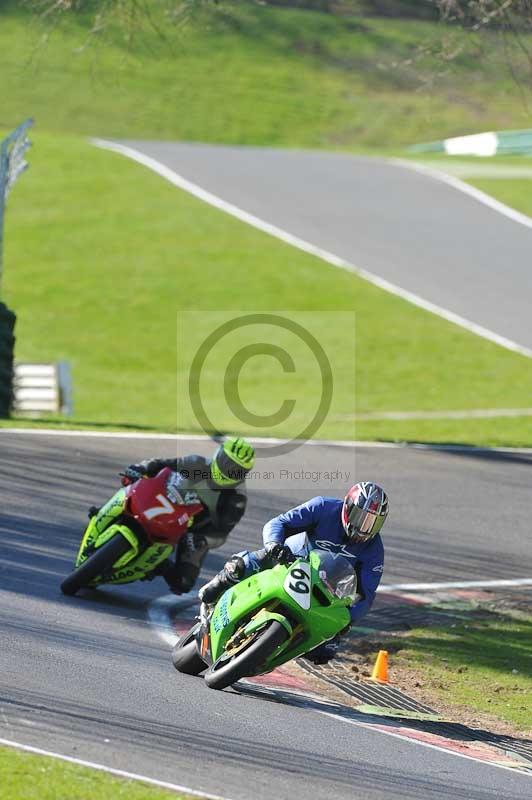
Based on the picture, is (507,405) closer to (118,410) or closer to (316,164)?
(118,410)

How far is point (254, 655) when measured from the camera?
26.9ft

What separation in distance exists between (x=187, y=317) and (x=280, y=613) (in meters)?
21.3

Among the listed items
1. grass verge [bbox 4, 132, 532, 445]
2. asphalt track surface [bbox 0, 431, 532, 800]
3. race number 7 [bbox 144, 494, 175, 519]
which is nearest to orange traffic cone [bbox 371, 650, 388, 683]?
asphalt track surface [bbox 0, 431, 532, 800]

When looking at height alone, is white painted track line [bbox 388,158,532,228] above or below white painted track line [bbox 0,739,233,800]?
below

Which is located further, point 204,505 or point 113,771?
point 204,505

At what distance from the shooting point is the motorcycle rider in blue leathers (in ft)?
28.8

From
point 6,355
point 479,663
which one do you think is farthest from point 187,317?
point 479,663

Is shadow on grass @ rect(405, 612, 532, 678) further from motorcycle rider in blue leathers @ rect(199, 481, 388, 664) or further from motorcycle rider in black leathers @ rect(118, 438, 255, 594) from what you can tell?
motorcycle rider in blue leathers @ rect(199, 481, 388, 664)

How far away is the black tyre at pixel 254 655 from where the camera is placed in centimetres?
818

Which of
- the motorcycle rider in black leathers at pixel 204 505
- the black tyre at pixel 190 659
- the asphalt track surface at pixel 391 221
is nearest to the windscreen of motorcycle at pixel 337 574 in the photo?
the black tyre at pixel 190 659

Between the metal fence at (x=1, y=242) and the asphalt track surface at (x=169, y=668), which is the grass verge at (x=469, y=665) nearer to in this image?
the asphalt track surface at (x=169, y=668)

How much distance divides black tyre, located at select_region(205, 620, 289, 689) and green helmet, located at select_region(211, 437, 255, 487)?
94.9 inches

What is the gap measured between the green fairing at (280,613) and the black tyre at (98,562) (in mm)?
1966

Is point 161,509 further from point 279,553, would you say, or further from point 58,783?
point 58,783
